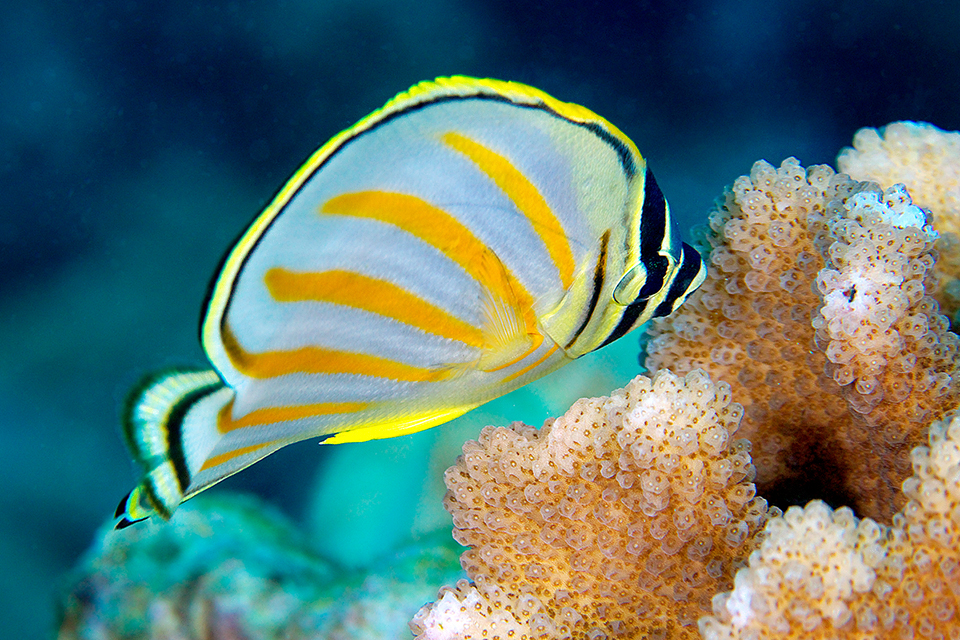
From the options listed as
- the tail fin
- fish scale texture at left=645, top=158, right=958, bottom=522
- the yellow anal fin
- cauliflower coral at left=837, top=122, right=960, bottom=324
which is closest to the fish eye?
the yellow anal fin

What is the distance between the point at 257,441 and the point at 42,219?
485 cm

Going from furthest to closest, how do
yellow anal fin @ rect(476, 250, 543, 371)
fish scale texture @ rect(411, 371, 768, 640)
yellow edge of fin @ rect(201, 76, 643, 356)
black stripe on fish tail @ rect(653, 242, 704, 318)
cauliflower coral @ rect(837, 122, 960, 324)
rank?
cauliflower coral @ rect(837, 122, 960, 324) → fish scale texture @ rect(411, 371, 768, 640) → black stripe on fish tail @ rect(653, 242, 704, 318) → yellow anal fin @ rect(476, 250, 543, 371) → yellow edge of fin @ rect(201, 76, 643, 356)

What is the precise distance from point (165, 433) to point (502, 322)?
1.40 ft

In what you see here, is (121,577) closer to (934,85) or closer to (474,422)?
(474,422)

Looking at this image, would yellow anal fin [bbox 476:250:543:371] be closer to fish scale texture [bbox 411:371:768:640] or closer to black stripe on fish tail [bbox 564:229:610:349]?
black stripe on fish tail [bbox 564:229:610:349]

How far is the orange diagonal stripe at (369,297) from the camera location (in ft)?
2.40

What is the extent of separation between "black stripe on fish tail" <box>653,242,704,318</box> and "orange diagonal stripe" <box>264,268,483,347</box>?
300mm

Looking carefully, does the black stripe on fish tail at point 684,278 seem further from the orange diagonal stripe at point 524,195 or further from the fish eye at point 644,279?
the orange diagonal stripe at point 524,195

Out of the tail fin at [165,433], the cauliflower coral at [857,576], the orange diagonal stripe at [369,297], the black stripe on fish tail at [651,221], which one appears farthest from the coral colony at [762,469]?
the tail fin at [165,433]

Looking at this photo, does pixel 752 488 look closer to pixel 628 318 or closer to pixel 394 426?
pixel 628 318

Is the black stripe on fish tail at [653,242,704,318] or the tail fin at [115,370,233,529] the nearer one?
the tail fin at [115,370,233,529]

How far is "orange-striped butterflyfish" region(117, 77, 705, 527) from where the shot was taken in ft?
2.38

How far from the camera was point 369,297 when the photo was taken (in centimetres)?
76

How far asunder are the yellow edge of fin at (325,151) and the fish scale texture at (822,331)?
0.67 metres
